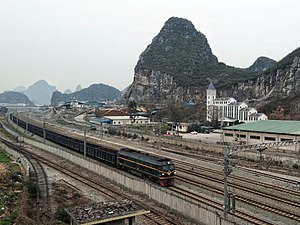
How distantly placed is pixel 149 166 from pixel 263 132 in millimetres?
29258

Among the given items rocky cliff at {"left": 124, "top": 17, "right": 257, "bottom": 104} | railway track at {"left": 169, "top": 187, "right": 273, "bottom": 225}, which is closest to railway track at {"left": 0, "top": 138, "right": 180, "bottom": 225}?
railway track at {"left": 169, "top": 187, "right": 273, "bottom": 225}

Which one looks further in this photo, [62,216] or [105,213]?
[62,216]

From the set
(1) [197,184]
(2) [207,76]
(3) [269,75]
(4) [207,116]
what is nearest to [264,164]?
(1) [197,184]

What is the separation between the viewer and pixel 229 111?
98.2m

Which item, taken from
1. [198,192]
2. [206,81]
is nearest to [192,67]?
[206,81]

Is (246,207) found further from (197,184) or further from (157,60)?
(157,60)

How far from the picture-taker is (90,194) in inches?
1056

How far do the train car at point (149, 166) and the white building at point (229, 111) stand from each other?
5607 centimetres

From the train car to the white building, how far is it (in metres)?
56.1

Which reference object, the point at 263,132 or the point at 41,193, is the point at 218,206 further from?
the point at 263,132

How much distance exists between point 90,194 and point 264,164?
74.9 ft

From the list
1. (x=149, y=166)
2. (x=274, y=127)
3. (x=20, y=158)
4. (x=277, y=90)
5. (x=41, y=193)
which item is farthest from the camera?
(x=277, y=90)

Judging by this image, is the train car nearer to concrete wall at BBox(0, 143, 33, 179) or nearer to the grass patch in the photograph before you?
concrete wall at BBox(0, 143, 33, 179)

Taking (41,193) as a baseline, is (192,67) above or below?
above
